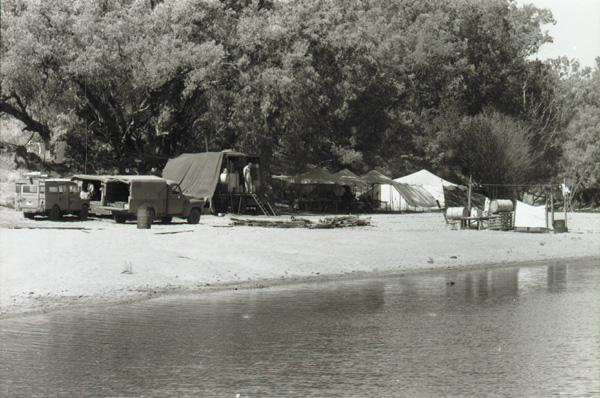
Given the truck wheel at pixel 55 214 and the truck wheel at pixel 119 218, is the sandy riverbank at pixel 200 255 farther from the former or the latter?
the truck wheel at pixel 55 214

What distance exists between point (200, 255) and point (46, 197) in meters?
13.0

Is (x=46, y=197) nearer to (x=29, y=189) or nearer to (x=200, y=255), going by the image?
(x=29, y=189)

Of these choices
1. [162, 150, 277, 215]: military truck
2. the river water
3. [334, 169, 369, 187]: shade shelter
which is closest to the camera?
the river water

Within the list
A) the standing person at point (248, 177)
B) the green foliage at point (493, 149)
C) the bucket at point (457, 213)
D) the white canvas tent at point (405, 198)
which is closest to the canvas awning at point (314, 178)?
the white canvas tent at point (405, 198)

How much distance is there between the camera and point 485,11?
71312 millimetres

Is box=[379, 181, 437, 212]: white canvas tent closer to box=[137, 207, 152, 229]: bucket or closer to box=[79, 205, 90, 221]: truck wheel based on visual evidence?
box=[79, 205, 90, 221]: truck wheel

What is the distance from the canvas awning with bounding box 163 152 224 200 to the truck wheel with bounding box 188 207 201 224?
6.09 metres

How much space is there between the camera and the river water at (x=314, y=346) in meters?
7.52

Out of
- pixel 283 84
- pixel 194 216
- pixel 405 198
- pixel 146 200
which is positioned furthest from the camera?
pixel 405 198

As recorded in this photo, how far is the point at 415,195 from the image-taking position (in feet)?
190

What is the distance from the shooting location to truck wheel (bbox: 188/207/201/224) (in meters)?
32.2

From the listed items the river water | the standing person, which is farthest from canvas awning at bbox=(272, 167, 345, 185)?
the river water

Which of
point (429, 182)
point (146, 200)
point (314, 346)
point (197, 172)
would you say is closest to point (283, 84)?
point (197, 172)

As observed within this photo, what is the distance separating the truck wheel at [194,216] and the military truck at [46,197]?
4.47m
